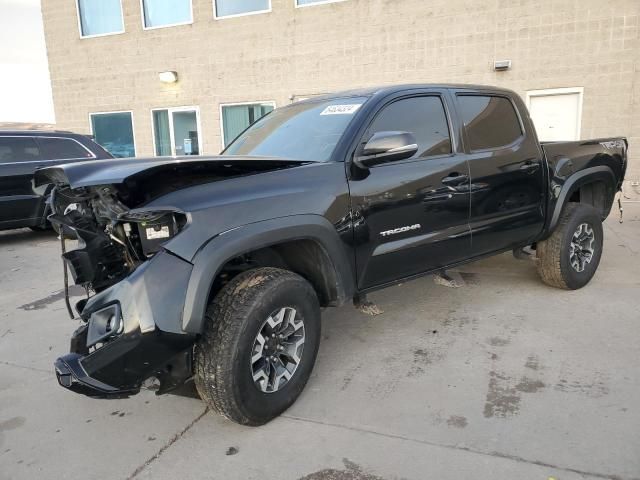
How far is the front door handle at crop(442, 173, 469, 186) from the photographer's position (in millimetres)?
3615

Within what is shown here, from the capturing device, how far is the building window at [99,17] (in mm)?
13094

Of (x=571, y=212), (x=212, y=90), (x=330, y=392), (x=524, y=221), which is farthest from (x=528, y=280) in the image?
(x=212, y=90)

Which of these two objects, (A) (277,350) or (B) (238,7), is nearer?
(A) (277,350)

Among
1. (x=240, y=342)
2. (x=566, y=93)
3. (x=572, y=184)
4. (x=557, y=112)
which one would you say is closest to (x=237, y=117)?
(x=557, y=112)

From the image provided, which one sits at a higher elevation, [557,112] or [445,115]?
[445,115]

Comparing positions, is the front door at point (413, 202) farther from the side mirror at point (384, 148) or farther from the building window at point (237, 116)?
the building window at point (237, 116)

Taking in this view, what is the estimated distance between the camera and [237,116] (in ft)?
40.5

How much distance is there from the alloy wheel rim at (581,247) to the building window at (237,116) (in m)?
8.66

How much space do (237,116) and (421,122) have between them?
9.36m

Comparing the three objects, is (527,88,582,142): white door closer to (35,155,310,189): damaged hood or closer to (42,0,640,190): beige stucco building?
(42,0,640,190): beige stucco building

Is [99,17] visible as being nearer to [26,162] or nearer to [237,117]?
[237,117]

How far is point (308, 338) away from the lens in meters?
2.93

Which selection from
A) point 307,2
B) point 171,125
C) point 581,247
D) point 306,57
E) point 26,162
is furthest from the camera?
point 171,125

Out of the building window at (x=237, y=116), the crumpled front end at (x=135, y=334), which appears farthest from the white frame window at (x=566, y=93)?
the crumpled front end at (x=135, y=334)
